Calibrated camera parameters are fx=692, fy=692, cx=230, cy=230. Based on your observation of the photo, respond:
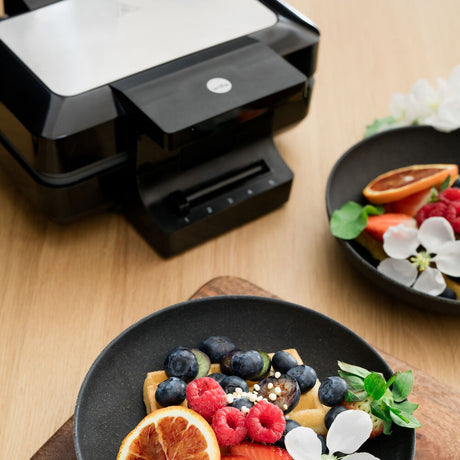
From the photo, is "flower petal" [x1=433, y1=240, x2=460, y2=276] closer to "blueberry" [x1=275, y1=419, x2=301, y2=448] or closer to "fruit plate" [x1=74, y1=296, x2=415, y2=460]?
"fruit plate" [x1=74, y1=296, x2=415, y2=460]

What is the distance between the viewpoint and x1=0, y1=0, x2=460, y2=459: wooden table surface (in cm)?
105

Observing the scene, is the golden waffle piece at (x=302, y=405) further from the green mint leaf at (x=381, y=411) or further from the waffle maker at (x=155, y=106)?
the waffle maker at (x=155, y=106)

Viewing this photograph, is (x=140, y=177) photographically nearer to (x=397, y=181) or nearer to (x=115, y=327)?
(x=115, y=327)

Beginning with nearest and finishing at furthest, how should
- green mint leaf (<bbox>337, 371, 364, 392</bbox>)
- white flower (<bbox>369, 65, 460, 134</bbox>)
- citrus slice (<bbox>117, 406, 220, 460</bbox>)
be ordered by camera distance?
citrus slice (<bbox>117, 406, 220, 460</bbox>)
green mint leaf (<bbox>337, 371, 364, 392</bbox>)
white flower (<bbox>369, 65, 460, 134</bbox>)

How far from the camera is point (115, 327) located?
1124 mm

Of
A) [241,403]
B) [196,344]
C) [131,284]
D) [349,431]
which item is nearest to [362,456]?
[349,431]

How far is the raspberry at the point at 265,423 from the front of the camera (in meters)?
0.81

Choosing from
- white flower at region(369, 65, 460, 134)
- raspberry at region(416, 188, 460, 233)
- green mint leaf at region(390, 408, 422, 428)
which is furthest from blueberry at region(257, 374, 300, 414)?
white flower at region(369, 65, 460, 134)

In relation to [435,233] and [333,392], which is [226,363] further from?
[435,233]

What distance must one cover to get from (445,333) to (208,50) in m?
0.61

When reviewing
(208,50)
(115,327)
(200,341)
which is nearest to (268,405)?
(200,341)

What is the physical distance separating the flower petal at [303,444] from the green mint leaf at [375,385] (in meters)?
0.11

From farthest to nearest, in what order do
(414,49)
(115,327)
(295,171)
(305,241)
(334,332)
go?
(414,49) → (295,171) → (305,241) → (115,327) → (334,332)

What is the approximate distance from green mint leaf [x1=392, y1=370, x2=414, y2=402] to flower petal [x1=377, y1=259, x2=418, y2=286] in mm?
232
